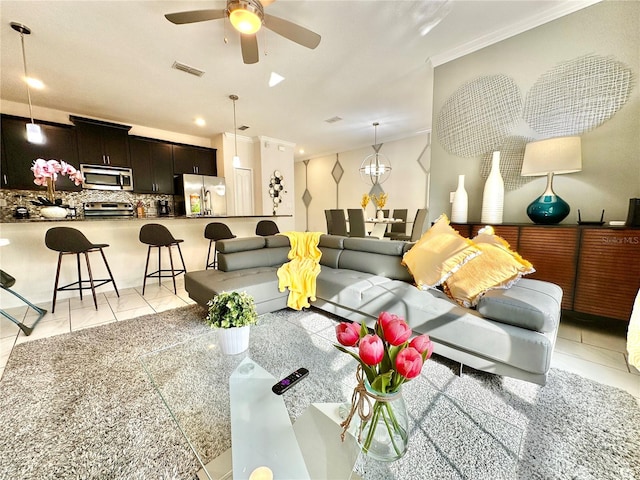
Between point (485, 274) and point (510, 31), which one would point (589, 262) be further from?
point (510, 31)

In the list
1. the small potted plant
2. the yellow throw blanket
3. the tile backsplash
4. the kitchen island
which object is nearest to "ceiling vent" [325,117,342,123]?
the kitchen island

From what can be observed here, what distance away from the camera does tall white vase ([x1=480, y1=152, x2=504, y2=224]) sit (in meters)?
2.58

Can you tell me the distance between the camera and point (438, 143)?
321cm

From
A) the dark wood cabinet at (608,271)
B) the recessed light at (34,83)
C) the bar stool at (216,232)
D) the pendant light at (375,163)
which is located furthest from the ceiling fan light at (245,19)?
the pendant light at (375,163)

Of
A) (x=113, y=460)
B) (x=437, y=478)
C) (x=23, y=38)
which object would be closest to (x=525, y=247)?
(x=437, y=478)

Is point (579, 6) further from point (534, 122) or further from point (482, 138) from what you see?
point (482, 138)

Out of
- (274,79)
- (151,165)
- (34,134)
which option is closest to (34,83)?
(34,134)

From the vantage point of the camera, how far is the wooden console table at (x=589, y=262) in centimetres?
189

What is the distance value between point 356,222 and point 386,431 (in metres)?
3.60

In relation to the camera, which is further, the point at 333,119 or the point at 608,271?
the point at 333,119

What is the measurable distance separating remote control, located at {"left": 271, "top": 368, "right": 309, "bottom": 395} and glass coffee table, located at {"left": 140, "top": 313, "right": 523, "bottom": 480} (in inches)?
1.3

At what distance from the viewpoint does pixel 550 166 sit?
2197 millimetres

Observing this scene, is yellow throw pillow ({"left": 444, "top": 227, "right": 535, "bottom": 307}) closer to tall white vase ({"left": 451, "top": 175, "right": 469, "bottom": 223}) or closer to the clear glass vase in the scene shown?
tall white vase ({"left": 451, "top": 175, "right": 469, "bottom": 223})

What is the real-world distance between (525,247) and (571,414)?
148 centimetres
